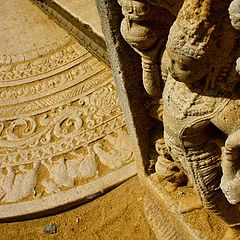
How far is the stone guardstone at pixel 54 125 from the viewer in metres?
2.94

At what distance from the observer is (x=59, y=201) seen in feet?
9.43

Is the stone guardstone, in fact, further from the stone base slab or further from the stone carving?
the stone carving

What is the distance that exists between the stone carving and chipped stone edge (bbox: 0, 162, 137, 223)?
0.88 metres

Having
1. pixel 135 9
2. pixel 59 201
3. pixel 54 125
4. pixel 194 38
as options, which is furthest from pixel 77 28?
pixel 194 38

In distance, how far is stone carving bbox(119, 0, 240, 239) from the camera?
1491mm

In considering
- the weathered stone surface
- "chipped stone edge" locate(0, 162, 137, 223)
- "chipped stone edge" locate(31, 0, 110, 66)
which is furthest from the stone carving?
"chipped stone edge" locate(31, 0, 110, 66)

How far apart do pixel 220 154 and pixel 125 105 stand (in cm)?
59

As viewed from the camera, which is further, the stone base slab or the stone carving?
the stone base slab

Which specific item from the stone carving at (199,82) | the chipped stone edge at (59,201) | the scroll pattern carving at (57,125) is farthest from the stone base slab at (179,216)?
the scroll pattern carving at (57,125)

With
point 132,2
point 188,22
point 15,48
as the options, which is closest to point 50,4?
point 15,48

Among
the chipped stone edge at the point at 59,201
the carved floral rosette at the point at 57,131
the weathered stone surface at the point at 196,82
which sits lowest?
the chipped stone edge at the point at 59,201

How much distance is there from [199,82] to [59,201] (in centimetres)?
146

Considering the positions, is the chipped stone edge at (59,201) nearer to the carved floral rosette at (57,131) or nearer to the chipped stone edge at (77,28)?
the carved floral rosette at (57,131)

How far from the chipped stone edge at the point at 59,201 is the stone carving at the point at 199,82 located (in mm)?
881
